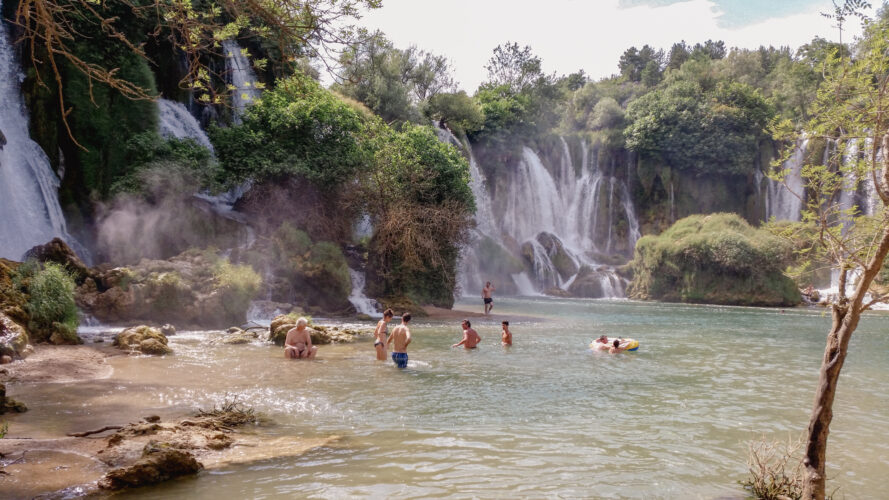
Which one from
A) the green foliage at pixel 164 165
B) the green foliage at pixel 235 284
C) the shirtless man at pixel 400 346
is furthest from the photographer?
the green foliage at pixel 164 165

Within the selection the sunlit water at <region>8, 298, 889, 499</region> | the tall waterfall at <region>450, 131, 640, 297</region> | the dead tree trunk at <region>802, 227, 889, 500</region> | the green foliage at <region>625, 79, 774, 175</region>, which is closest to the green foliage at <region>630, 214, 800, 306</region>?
the tall waterfall at <region>450, 131, 640, 297</region>

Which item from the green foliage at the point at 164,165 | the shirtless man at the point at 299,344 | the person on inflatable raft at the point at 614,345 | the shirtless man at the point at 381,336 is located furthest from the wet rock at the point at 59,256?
the person on inflatable raft at the point at 614,345

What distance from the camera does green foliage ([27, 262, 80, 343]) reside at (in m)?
12.0

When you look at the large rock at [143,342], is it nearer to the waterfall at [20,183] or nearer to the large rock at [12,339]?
the large rock at [12,339]

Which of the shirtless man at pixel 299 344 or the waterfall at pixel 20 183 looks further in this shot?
the waterfall at pixel 20 183

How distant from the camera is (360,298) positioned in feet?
80.7

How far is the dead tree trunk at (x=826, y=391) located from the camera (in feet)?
12.8

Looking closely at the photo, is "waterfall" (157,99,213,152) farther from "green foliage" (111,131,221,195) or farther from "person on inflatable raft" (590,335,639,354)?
"person on inflatable raft" (590,335,639,354)

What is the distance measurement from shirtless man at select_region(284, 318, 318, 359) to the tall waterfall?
23.8 m

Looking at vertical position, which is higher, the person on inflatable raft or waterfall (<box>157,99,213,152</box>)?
waterfall (<box>157,99,213,152</box>)

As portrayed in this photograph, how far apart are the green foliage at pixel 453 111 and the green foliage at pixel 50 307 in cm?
3322

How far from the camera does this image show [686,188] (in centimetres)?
4822

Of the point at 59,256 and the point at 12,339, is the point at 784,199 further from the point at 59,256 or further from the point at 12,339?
the point at 12,339

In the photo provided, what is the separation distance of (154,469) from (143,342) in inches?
318
